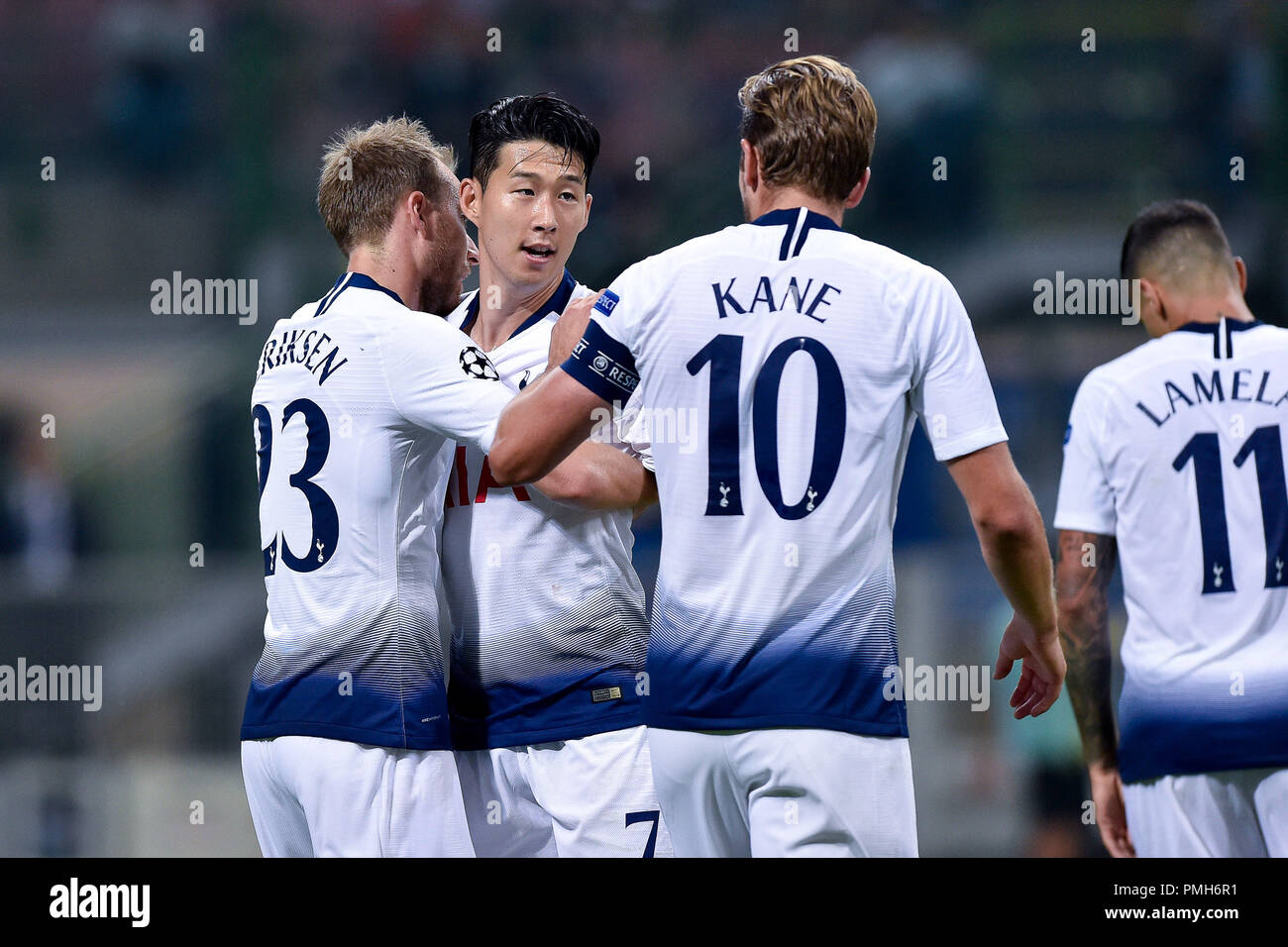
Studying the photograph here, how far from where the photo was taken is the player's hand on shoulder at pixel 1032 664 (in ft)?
10.8

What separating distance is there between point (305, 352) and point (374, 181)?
0.55 m

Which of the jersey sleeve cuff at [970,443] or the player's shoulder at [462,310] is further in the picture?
the player's shoulder at [462,310]

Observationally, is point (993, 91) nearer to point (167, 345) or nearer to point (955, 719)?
point (955, 719)

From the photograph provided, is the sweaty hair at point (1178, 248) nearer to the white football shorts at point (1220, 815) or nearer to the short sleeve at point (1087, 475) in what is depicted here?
the short sleeve at point (1087, 475)

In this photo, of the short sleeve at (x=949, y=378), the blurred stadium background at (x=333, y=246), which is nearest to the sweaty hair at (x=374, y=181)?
the short sleeve at (x=949, y=378)

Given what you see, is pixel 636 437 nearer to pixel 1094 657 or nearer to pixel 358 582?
pixel 358 582

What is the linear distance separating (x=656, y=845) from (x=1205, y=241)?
246 cm

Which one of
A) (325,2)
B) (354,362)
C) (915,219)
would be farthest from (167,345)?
(354,362)

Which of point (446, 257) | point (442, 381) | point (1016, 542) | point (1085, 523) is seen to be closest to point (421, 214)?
point (446, 257)

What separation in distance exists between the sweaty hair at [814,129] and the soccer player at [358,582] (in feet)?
2.86

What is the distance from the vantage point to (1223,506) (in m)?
3.87

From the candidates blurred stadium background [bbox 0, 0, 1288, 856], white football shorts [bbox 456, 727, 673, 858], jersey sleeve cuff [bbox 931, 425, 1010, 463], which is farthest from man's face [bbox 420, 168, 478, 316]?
blurred stadium background [bbox 0, 0, 1288, 856]

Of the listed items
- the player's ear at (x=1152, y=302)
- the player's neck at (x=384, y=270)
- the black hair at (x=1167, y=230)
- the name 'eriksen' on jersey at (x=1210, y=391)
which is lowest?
the name 'eriksen' on jersey at (x=1210, y=391)

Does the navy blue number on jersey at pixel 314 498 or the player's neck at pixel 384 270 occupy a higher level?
the player's neck at pixel 384 270
